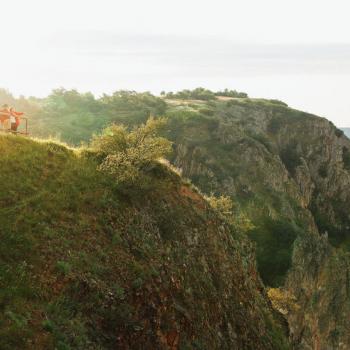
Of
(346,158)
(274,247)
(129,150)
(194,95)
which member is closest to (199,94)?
(194,95)

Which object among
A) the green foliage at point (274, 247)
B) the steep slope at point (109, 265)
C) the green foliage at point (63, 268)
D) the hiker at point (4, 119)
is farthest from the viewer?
the green foliage at point (274, 247)

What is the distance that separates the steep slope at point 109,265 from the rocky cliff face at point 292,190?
31.4m

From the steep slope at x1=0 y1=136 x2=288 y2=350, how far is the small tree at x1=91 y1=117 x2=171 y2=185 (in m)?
0.65

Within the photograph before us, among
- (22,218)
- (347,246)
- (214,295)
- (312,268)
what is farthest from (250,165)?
(22,218)

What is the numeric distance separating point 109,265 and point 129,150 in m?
7.78

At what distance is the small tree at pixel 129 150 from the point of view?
73.3 feet

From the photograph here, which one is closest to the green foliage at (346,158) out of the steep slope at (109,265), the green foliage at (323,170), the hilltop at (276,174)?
the hilltop at (276,174)

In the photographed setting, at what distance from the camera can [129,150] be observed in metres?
23.7

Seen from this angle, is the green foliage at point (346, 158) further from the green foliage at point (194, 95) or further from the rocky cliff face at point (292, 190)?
the green foliage at point (194, 95)

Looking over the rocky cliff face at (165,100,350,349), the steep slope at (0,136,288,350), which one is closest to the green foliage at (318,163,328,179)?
the rocky cliff face at (165,100,350,349)

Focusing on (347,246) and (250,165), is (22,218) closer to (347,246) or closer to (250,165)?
(250,165)

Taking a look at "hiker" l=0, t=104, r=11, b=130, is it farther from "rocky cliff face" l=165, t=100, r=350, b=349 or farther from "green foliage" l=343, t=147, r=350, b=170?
"green foliage" l=343, t=147, r=350, b=170

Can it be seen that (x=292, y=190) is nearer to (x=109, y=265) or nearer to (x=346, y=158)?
(x=346, y=158)

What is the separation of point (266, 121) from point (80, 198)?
349 ft
